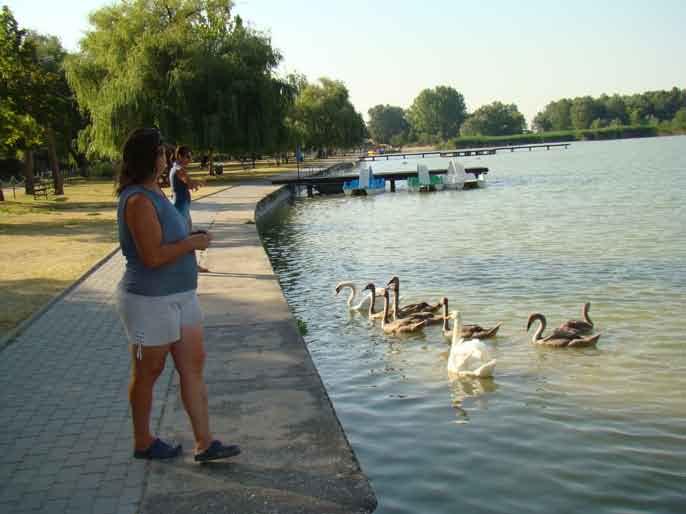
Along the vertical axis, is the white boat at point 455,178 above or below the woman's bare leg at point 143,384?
below

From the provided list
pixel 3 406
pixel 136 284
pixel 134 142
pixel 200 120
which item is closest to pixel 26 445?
pixel 3 406

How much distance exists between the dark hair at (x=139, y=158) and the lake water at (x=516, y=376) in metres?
2.85

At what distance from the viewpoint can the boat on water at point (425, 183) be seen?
45719 mm

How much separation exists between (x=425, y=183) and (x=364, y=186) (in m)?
3.68

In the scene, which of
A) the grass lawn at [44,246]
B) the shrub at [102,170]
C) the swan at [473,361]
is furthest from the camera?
the shrub at [102,170]

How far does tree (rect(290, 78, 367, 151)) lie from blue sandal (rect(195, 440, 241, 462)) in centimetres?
8247

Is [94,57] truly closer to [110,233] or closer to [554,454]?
[110,233]

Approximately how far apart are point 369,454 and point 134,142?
3.36 m

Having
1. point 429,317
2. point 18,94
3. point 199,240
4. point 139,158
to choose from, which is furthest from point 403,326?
point 18,94

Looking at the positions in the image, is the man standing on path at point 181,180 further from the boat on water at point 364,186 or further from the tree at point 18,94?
the boat on water at point 364,186

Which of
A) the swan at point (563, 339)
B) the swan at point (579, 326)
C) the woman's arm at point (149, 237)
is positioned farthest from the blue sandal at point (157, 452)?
the swan at point (579, 326)

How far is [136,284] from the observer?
15.3 ft

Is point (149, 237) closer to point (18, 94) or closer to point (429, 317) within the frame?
point (429, 317)

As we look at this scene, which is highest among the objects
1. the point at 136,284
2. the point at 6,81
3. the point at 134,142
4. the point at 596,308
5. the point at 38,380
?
the point at 6,81
